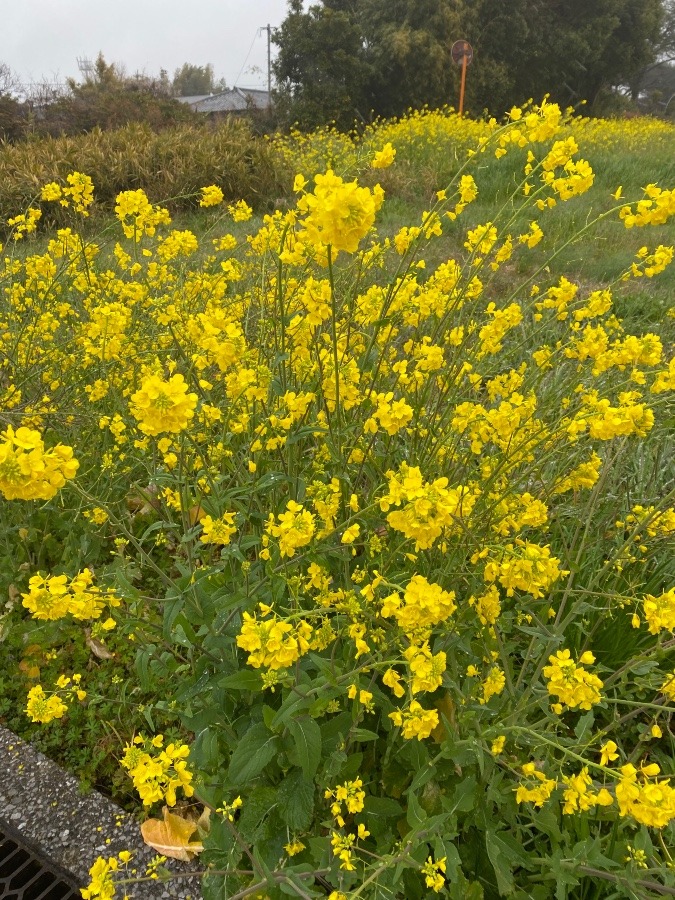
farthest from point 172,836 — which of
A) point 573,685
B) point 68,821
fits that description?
point 573,685

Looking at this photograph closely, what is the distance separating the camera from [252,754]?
63.4 inches

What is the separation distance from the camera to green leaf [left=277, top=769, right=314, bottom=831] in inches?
62.6

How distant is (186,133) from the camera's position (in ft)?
40.8

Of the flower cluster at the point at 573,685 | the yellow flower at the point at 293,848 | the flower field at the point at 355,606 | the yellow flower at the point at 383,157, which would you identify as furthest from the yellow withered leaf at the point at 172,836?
the yellow flower at the point at 383,157

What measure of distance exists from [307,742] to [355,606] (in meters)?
0.35

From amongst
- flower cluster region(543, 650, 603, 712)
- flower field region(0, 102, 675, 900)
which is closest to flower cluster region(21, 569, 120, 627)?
flower field region(0, 102, 675, 900)

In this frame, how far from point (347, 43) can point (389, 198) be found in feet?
50.5

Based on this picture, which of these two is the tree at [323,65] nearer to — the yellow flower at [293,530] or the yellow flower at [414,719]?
the yellow flower at [293,530]

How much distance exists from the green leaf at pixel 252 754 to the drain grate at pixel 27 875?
69 centimetres

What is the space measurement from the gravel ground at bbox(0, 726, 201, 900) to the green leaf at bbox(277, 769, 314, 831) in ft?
1.52

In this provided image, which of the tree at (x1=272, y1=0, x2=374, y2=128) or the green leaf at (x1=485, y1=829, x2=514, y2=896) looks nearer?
the green leaf at (x1=485, y1=829, x2=514, y2=896)

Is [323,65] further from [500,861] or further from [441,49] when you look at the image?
[500,861]

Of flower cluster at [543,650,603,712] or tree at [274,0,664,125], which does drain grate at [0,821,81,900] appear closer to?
flower cluster at [543,650,603,712]

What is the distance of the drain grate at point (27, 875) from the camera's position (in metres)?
1.81
